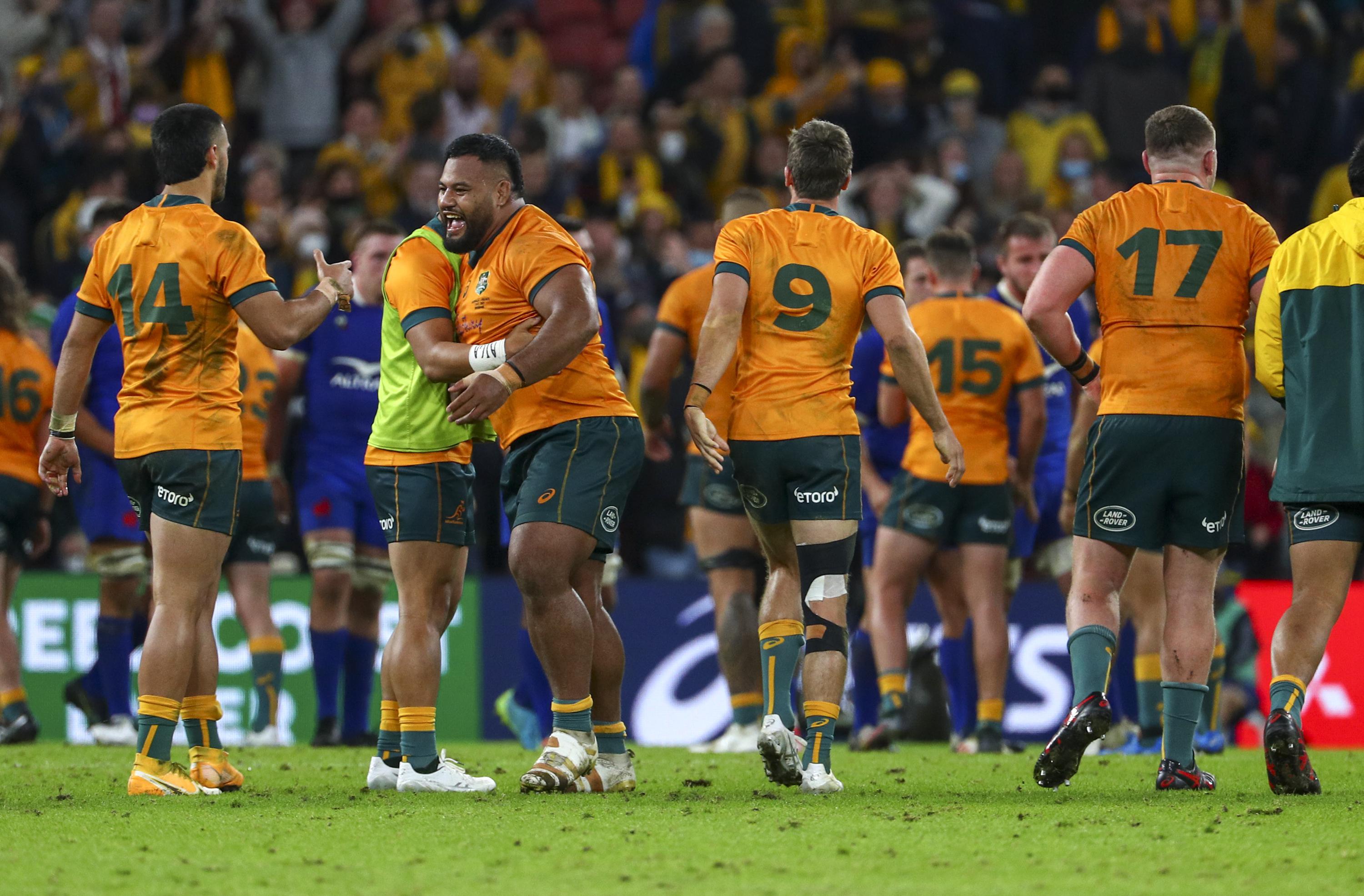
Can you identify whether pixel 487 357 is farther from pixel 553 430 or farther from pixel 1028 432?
pixel 1028 432

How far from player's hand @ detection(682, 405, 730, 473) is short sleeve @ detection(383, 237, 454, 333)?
947mm

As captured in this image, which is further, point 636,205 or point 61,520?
point 636,205

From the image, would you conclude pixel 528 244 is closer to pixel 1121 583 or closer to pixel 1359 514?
pixel 1121 583

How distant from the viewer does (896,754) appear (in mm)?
8617

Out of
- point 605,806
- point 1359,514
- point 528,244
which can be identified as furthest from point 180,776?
point 1359,514

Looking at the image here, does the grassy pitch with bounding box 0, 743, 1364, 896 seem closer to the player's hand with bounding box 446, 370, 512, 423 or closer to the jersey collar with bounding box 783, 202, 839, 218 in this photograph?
the player's hand with bounding box 446, 370, 512, 423

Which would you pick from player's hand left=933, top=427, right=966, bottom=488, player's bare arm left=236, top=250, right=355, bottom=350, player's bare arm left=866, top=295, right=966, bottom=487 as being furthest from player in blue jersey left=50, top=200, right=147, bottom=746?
player's hand left=933, top=427, right=966, bottom=488

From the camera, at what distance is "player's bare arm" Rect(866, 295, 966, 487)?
6.14 m

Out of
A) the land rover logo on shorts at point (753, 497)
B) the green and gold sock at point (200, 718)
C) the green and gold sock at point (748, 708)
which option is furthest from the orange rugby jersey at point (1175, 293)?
the green and gold sock at point (200, 718)

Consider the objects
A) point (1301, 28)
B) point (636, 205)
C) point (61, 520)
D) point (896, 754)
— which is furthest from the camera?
point (1301, 28)

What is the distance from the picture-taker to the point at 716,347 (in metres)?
6.23

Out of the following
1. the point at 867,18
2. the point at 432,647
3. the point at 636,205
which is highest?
the point at 867,18

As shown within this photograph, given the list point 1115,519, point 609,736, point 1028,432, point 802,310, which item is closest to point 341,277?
point 802,310

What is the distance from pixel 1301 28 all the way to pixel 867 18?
168 inches
